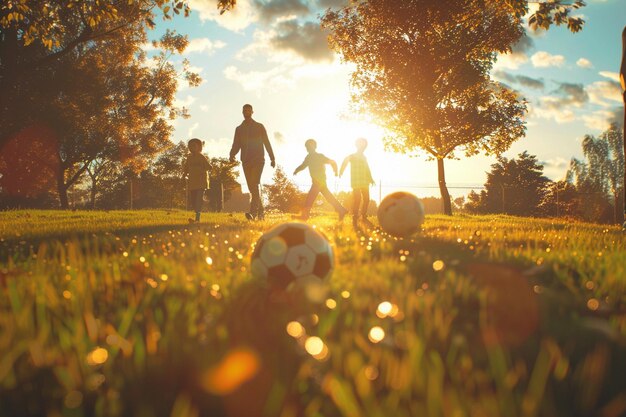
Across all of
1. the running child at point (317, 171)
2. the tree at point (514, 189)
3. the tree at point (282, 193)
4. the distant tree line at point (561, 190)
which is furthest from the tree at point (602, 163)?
the running child at point (317, 171)

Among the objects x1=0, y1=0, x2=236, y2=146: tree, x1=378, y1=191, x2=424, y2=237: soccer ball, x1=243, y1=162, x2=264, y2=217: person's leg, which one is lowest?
x1=378, y1=191, x2=424, y2=237: soccer ball

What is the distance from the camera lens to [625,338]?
2.27 metres

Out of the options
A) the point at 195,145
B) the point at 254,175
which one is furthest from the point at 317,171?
the point at 195,145

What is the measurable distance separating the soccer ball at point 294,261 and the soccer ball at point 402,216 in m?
3.60

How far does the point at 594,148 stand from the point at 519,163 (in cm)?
3547

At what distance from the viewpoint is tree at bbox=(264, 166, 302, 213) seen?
40562 mm

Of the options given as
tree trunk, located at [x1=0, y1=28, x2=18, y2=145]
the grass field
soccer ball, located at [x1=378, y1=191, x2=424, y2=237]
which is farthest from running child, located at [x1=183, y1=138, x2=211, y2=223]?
tree trunk, located at [x1=0, y1=28, x2=18, y2=145]

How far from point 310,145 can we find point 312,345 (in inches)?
416

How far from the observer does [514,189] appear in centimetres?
5634

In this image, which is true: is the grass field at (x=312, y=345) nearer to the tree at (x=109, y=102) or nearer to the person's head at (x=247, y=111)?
the person's head at (x=247, y=111)

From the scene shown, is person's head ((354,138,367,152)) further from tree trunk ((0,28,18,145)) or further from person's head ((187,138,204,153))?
tree trunk ((0,28,18,145))

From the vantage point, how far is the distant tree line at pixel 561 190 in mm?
41312

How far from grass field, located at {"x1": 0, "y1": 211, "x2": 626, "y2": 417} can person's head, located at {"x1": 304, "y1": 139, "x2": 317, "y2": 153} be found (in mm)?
8852

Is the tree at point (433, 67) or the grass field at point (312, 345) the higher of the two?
the tree at point (433, 67)
